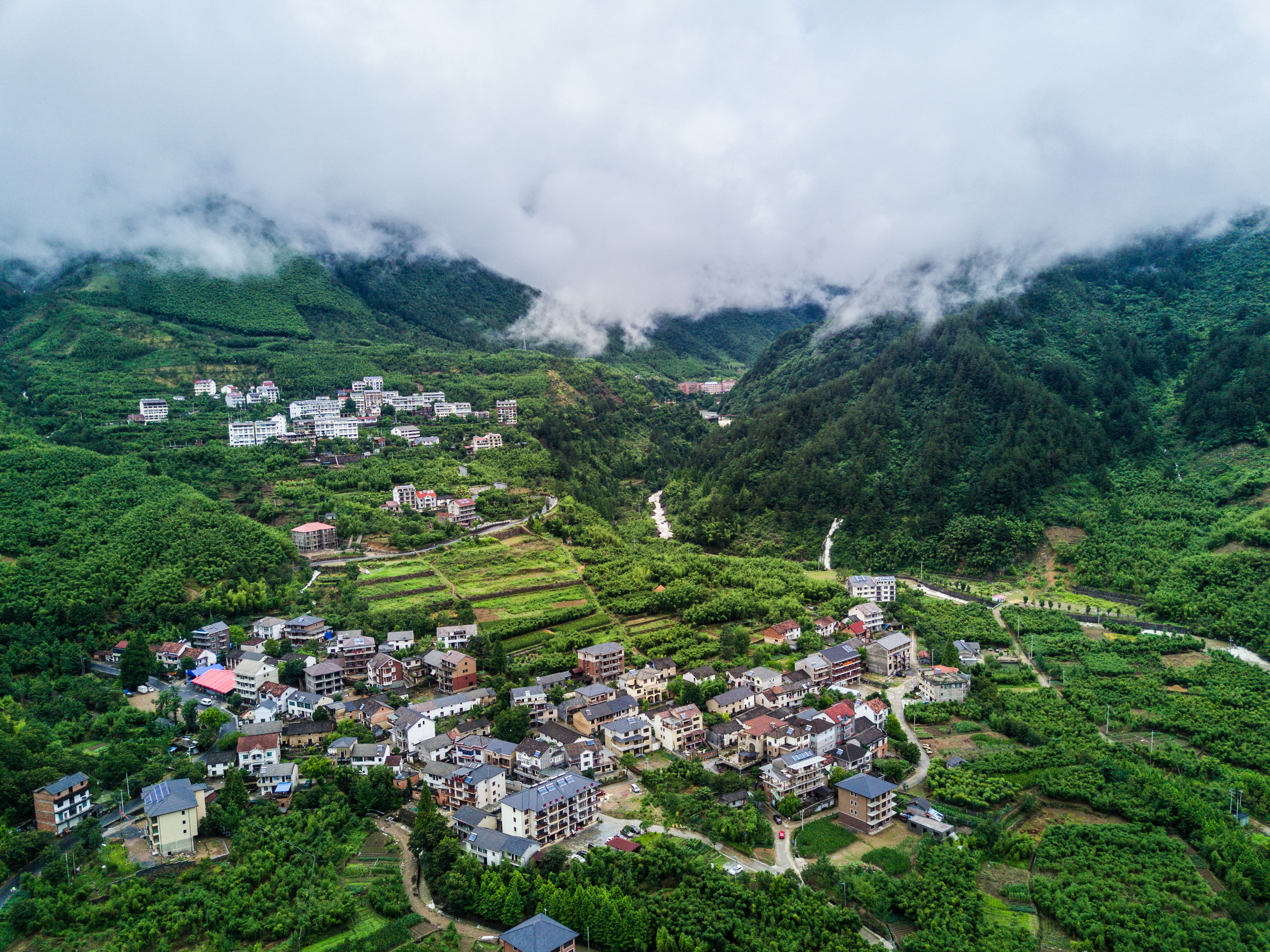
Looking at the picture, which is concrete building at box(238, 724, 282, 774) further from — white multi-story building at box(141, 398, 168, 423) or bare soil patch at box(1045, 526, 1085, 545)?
bare soil patch at box(1045, 526, 1085, 545)

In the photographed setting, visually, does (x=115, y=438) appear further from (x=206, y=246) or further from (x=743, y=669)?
(x=743, y=669)

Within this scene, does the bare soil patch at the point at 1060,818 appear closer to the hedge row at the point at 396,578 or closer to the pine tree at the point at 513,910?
the pine tree at the point at 513,910

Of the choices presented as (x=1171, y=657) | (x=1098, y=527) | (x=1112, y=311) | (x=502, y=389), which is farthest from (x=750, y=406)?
(x=1171, y=657)

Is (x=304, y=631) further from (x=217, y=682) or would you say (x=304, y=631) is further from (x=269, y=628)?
(x=217, y=682)

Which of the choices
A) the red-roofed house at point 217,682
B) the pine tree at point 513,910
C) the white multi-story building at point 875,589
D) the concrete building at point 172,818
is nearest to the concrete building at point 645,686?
the pine tree at point 513,910

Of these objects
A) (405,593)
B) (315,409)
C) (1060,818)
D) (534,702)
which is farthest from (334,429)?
(1060,818)

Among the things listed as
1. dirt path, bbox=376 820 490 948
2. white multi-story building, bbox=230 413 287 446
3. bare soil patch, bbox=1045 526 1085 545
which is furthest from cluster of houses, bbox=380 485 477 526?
bare soil patch, bbox=1045 526 1085 545
